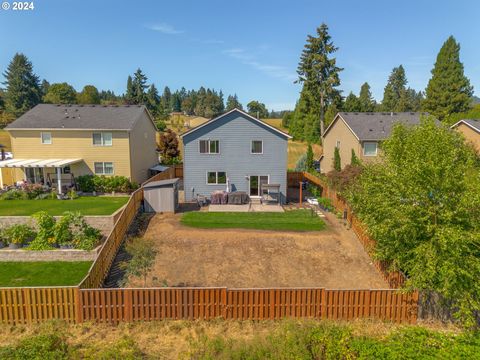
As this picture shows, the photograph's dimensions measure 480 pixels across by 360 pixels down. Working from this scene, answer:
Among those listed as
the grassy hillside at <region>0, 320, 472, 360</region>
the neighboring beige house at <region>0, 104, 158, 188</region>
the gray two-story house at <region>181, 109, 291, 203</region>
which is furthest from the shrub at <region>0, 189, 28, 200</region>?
the grassy hillside at <region>0, 320, 472, 360</region>

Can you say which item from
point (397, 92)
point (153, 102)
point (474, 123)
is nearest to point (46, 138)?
point (474, 123)

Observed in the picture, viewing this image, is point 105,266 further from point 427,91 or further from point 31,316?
point 427,91

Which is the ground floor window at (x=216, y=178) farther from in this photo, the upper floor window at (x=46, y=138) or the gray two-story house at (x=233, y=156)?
the upper floor window at (x=46, y=138)

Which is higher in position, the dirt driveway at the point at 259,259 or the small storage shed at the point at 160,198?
the small storage shed at the point at 160,198

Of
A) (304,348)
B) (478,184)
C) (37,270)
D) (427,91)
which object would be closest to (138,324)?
→ (304,348)

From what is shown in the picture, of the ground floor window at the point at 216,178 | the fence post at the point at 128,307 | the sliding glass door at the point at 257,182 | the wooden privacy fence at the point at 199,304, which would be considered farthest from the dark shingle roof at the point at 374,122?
the fence post at the point at 128,307
